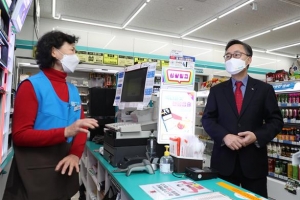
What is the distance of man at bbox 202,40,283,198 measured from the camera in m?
1.81

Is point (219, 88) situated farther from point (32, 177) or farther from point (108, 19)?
point (108, 19)

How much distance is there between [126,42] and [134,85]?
5517 millimetres

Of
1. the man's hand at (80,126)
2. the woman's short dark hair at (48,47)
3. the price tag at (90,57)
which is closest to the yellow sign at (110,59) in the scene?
the price tag at (90,57)

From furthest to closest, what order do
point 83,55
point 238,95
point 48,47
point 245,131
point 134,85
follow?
point 83,55 < point 134,85 < point 238,95 < point 245,131 < point 48,47

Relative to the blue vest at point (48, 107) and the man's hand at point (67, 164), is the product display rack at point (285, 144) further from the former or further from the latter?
the blue vest at point (48, 107)

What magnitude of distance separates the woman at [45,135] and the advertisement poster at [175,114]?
80cm

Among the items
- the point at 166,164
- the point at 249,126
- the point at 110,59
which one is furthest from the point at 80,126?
the point at 110,59

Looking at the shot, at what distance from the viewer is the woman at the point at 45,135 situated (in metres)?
1.32

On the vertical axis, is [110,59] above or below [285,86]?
above

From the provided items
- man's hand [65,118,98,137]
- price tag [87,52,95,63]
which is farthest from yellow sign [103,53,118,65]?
man's hand [65,118,98,137]

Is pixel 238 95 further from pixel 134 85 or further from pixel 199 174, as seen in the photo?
pixel 134 85

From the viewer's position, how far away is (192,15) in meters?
6.59

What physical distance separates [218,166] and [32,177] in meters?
1.37

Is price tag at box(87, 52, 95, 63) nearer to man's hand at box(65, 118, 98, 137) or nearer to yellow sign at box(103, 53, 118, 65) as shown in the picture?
yellow sign at box(103, 53, 118, 65)
